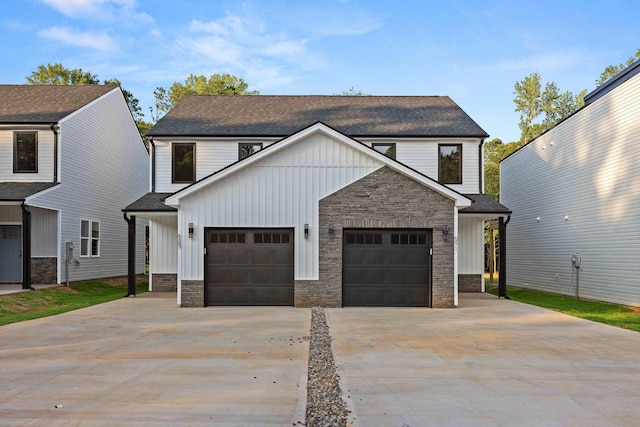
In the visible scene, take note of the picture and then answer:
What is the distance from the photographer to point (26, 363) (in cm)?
767

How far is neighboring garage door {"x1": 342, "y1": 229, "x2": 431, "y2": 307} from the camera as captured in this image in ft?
48.3

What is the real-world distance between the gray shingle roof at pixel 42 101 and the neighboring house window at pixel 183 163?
4.38 m

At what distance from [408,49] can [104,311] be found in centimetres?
1543

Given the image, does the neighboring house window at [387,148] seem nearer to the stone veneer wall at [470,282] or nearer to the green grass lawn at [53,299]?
the stone veneer wall at [470,282]

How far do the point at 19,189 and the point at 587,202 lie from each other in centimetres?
1960

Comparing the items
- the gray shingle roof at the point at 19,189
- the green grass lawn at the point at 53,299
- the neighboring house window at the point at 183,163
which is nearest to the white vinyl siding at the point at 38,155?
the gray shingle roof at the point at 19,189

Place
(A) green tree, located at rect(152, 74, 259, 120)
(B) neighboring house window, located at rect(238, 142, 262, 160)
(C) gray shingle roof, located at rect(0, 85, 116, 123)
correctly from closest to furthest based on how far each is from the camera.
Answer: (C) gray shingle roof, located at rect(0, 85, 116, 123) < (B) neighboring house window, located at rect(238, 142, 262, 160) < (A) green tree, located at rect(152, 74, 259, 120)

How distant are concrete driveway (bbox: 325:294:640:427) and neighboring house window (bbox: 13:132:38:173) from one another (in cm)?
1304

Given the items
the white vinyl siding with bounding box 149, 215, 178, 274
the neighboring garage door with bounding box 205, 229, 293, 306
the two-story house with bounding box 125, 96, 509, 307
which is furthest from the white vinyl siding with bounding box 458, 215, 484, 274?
the white vinyl siding with bounding box 149, 215, 178, 274

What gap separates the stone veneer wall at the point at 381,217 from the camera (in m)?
14.6

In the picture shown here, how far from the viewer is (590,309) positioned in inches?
595

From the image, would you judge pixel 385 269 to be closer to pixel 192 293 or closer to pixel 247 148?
pixel 192 293

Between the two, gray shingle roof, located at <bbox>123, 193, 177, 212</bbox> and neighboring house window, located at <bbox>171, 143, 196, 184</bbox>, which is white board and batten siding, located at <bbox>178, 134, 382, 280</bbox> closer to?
gray shingle roof, located at <bbox>123, 193, 177, 212</bbox>

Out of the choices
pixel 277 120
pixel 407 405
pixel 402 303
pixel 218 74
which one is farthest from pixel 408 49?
pixel 218 74
